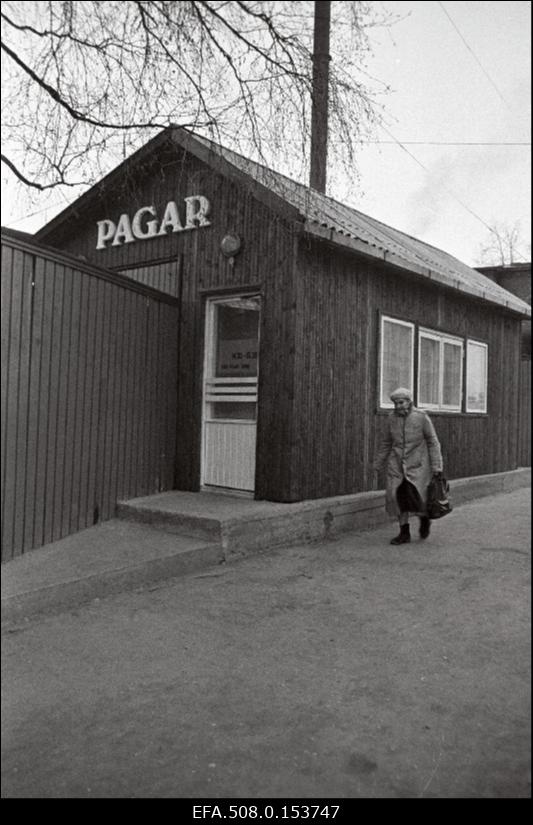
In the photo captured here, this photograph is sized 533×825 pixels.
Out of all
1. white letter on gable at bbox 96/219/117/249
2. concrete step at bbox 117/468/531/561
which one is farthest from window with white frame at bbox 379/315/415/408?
white letter on gable at bbox 96/219/117/249

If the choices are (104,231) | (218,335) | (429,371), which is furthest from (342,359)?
(104,231)

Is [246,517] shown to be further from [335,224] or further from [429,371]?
[429,371]

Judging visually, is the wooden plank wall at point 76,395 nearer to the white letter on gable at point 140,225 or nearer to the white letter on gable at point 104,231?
the white letter on gable at point 140,225

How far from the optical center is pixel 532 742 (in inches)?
22.6

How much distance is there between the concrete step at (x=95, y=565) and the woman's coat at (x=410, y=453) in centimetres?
189

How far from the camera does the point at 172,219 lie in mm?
7219

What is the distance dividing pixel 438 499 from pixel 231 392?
2838 millimetres

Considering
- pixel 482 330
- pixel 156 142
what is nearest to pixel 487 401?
pixel 482 330

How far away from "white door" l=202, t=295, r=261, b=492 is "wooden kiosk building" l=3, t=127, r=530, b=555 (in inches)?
0.6

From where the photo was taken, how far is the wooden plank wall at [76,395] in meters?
4.59

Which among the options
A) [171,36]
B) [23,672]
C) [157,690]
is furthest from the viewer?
[171,36]

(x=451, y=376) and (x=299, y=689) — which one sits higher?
(x=451, y=376)
